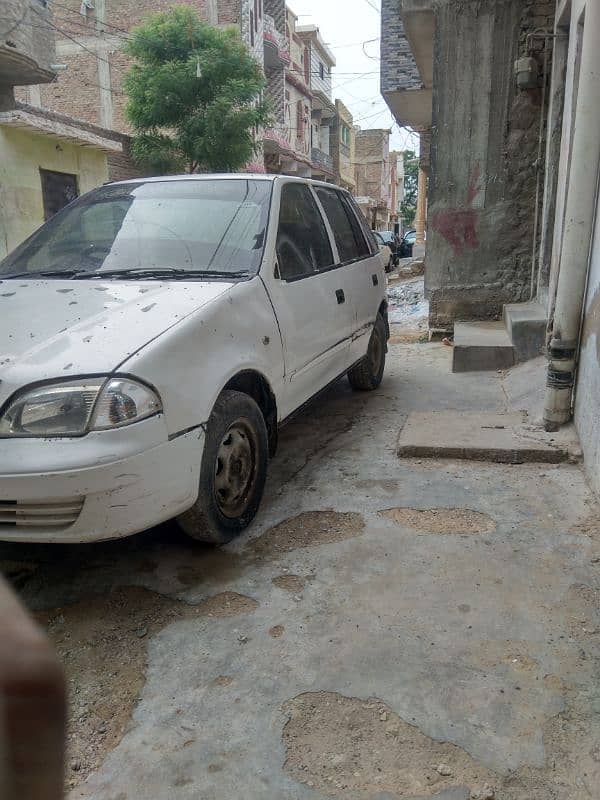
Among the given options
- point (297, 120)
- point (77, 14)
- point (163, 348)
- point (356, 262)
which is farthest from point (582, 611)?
point (297, 120)

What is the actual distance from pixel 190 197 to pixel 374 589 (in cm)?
242

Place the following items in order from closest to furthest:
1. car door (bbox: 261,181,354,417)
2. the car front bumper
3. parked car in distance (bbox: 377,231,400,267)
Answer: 1. the car front bumper
2. car door (bbox: 261,181,354,417)
3. parked car in distance (bbox: 377,231,400,267)

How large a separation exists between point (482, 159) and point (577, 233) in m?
3.88

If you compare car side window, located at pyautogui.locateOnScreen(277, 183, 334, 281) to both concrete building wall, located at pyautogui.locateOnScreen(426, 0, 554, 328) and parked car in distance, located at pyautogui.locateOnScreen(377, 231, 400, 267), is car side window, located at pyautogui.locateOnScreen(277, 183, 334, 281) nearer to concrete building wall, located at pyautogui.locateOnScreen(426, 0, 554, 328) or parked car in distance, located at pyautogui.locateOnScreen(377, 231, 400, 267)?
concrete building wall, located at pyautogui.locateOnScreen(426, 0, 554, 328)

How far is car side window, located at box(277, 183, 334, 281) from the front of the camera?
3.75 m

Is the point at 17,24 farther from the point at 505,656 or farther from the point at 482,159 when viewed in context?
the point at 505,656

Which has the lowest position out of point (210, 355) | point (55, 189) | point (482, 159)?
point (210, 355)

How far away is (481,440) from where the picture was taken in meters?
4.24

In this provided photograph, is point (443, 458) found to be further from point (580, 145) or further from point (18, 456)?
point (18, 456)

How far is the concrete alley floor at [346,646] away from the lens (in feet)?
6.05

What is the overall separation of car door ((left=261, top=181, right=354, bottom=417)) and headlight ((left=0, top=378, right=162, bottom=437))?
130 centimetres

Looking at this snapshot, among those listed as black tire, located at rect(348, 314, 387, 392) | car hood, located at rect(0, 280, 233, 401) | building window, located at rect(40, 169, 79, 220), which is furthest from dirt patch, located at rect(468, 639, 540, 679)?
building window, located at rect(40, 169, 79, 220)

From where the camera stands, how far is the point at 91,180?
1686 cm

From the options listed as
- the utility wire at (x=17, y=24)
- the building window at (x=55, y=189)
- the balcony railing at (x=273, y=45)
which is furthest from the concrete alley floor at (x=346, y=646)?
the balcony railing at (x=273, y=45)
